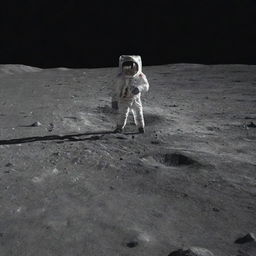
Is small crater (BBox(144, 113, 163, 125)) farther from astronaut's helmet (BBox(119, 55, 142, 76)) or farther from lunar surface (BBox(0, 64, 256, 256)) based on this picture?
astronaut's helmet (BBox(119, 55, 142, 76))

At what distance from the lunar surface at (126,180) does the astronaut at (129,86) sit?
8.3 inches

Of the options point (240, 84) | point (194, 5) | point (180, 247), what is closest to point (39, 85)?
point (240, 84)

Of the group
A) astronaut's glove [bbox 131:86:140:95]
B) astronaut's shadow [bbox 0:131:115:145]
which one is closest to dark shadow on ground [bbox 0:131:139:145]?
astronaut's shadow [bbox 0:131:115:145]

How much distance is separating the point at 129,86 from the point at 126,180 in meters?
1.31

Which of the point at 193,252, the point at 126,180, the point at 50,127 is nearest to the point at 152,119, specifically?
the point at 50,127

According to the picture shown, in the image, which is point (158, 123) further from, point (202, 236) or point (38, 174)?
point (202, 236)

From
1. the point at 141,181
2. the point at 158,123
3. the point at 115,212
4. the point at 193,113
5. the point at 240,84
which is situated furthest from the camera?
the point at 240,84

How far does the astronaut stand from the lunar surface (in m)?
0.21

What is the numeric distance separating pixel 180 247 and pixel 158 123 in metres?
2.55

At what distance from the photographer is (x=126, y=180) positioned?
10.4 ft

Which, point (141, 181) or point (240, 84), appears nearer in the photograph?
point (141, 181)

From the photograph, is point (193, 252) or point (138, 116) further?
point (138, 116)

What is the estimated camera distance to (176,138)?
13.6 ft

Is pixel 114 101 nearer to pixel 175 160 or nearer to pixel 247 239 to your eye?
pixel 175 160
